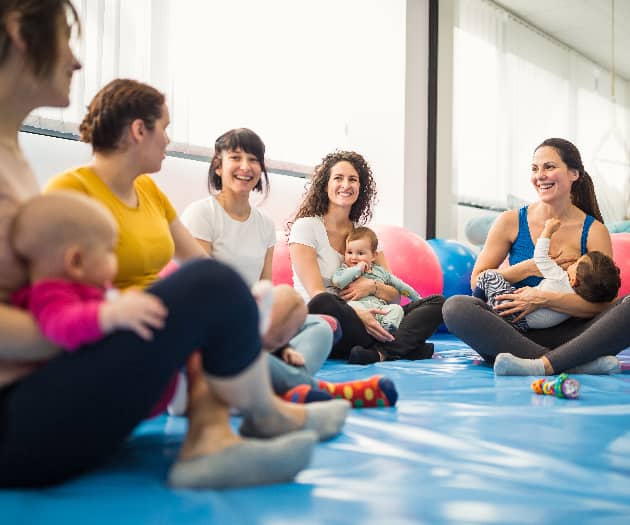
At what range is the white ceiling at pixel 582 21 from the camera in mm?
6320

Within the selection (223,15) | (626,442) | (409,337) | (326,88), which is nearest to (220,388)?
(626,442)

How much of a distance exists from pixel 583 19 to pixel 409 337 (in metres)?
5.16

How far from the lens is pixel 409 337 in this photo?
9.17 feet

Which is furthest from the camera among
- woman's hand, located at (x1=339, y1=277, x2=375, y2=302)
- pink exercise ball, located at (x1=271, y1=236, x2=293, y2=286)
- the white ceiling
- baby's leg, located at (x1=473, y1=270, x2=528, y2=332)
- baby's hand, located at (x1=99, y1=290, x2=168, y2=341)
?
the white ceiling

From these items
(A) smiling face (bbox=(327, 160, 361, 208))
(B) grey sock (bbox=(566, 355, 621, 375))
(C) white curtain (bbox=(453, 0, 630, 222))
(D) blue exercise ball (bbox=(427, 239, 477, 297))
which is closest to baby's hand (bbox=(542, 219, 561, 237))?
(B) grey sock (bbox=(566, 355, 621, 375))

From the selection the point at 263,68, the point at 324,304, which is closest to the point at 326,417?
the point at 324,304

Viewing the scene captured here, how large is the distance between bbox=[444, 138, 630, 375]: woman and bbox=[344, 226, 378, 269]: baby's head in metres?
0.43

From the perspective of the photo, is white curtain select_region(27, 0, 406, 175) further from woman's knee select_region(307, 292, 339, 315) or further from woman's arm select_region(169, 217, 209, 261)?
woman's arm select_region(169, 217, 209, 261)

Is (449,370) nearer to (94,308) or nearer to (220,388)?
(220,388)

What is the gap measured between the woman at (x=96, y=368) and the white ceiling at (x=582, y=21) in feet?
19.3

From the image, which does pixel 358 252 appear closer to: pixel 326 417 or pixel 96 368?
pixel 326 417

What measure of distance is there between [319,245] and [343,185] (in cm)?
27

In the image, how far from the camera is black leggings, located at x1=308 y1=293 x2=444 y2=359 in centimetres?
258

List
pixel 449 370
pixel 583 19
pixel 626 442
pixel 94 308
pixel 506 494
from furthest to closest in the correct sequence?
1. pixel 583 19
2. pixel 449 370
3. pixel 626 442
4. pixel 506 494
5. pixel 94 308
